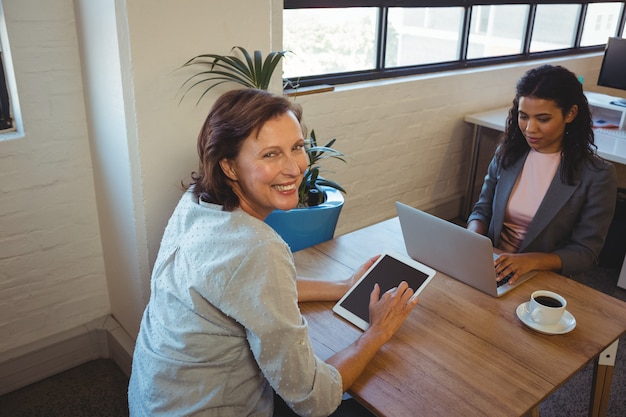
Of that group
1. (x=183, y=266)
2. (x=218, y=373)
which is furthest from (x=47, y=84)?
(x=218, y=373)

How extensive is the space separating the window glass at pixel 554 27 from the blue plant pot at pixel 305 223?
8.83 ft

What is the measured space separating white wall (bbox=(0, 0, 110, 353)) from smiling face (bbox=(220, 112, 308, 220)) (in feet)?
3.44

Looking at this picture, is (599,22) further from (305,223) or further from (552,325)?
(552,325)

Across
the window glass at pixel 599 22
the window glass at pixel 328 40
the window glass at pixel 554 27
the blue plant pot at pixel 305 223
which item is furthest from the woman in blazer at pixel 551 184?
the window glass at pixel 599 22

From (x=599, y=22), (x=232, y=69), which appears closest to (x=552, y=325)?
(x=232, y=69)

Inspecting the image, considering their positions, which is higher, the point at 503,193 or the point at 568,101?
the point at 568,101

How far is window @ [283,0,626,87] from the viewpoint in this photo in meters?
2.84

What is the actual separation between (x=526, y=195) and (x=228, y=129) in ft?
4.09

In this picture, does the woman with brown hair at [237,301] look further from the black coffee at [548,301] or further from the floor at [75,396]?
the floor at [75,396]

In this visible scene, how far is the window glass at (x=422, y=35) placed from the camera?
10.6 ft

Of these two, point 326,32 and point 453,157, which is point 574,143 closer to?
point 326,32

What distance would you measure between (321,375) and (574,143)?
129 centimetres

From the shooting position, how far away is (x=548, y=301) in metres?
1.54

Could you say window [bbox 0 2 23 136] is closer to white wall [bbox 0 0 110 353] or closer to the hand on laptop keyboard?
white wall [bbox 0 0 110 353]
